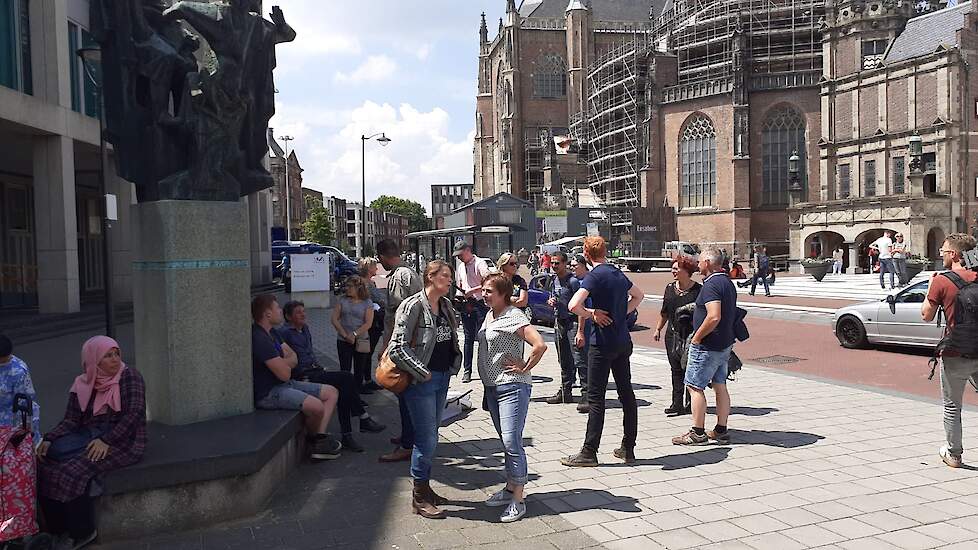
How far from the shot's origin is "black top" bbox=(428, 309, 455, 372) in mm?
5211

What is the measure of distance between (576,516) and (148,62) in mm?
4945

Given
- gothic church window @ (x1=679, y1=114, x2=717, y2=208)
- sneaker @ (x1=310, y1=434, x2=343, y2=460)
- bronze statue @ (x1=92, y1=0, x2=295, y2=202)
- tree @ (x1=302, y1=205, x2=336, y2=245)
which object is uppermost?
gothic church window @ (x1=679, y1=114, x2=717, y2=208)

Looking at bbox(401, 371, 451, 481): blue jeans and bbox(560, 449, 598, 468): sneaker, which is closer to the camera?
bbox(401, 371, 451, 481): blue jeans

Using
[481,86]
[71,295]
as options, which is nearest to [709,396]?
[71,295]

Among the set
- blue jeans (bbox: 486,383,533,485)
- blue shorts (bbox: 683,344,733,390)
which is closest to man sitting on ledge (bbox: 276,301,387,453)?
blue jeans (bbox: 486,383,533,485)

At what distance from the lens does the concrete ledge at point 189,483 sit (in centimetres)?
473

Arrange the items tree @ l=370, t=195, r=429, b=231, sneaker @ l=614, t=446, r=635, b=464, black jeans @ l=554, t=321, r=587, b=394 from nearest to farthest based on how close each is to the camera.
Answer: sneaker @ l=614, t=446, r=635, b=464
black jeans @ l=554, t=321, r=587, b=394
tree @ l=370, t=195, r=429, b=231

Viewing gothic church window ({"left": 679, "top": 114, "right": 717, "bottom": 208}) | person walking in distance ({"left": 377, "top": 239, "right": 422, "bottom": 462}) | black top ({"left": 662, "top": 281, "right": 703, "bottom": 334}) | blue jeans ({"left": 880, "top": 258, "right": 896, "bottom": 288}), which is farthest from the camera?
gothic church window ({"left": 679, "top": 114, "right": 717, "bottom": 208})

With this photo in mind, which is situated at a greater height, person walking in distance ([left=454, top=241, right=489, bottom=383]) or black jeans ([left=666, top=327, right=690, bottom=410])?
person walking in distance ([left=454, top=241, right=489, bottom=383])

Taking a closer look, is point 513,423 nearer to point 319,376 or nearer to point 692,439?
point 692,439

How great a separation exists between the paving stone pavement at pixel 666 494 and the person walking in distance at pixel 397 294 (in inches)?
9.0

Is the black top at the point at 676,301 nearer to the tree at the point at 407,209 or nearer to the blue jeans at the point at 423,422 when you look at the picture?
the blue jeans at the point at 423,422

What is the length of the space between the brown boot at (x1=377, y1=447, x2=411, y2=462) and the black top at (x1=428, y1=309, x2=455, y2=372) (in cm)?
160

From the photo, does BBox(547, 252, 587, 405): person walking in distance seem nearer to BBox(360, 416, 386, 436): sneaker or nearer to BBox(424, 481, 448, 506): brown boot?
BBox(360, 416, 386, 436): sneaker
